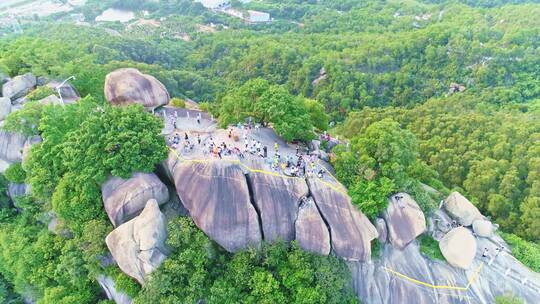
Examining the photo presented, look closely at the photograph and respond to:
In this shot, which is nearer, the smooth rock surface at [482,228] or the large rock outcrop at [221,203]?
the large rock outcrop at [221,203]

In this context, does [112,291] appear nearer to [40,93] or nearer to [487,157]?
[40,93]

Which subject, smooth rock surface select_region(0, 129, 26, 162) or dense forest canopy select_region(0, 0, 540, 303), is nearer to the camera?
dense forest canopy select_region(0, 0, 540, 303)

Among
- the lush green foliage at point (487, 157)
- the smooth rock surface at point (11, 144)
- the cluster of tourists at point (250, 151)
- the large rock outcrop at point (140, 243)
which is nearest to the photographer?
the large rock outcrop at point (140, 243)

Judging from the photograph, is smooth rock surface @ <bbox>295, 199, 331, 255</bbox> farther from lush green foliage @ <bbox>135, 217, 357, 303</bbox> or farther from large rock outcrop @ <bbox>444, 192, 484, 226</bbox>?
large rock outcrop @ <bbox>444, 192, 484, 226</bbox>

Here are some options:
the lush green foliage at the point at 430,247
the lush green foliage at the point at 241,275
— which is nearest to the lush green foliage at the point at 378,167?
the lush green foliage at the point at 430,247

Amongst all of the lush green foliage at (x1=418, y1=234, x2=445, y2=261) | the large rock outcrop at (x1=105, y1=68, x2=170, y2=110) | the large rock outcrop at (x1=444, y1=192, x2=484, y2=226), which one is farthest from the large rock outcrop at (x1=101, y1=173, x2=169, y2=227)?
the large rock outcrop at (x1=444, y1=192, x2=484, y2=226)

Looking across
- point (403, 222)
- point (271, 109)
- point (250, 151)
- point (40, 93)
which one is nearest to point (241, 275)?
point (250, 151)

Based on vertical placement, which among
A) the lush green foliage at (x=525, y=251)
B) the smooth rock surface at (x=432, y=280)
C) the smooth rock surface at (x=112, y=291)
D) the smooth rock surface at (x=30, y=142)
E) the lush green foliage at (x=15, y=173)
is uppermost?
the smooth rock surface at (x=30, y=142)

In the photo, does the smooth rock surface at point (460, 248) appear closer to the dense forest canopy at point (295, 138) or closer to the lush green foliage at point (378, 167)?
the lush green foliage at point (378, 167)
